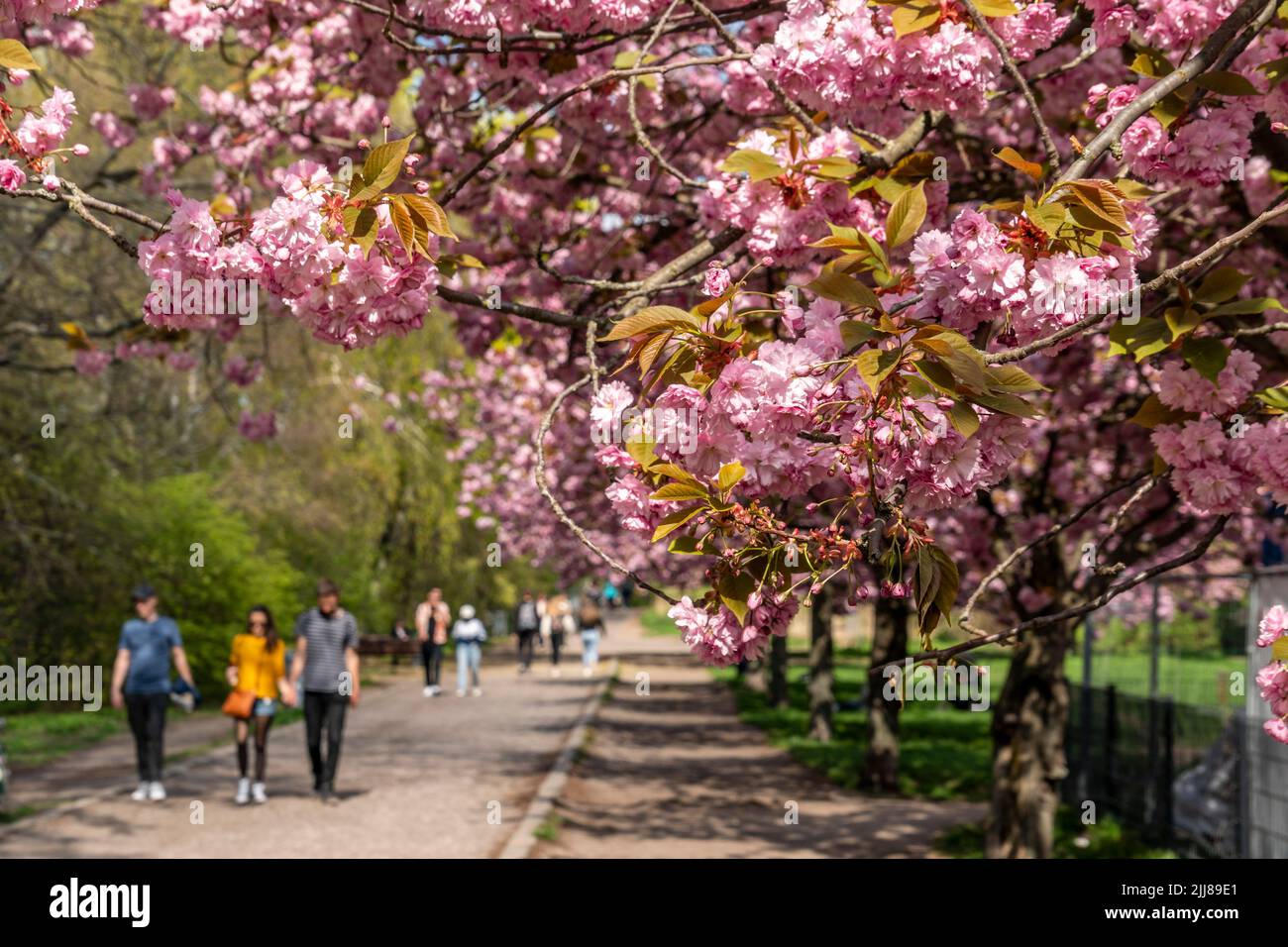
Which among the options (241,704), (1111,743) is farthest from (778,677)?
(241,704)

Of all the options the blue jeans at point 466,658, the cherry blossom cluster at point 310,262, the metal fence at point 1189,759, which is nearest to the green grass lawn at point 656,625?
the blue jeans at point 466,658

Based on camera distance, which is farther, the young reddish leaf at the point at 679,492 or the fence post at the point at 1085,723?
the fence post at the point at 1085,723

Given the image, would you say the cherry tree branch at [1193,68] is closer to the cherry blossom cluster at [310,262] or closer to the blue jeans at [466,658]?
the cherry blossom cluster at [310,262]

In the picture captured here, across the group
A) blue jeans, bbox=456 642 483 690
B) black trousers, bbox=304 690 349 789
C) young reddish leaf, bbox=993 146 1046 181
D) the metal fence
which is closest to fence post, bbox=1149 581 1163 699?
the metal fence

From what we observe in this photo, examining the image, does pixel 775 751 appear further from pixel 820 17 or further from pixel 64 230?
pixel 820 17

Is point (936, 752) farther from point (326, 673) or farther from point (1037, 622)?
point (1037, 622)

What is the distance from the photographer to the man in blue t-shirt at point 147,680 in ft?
40.4

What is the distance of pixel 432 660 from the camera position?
1085 inches

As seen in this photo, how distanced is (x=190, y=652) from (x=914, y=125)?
2181 centimetres

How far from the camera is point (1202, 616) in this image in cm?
1134

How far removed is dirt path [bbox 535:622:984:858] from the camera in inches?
441

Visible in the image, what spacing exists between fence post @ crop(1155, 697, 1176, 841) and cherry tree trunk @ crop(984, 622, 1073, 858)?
4.00ft

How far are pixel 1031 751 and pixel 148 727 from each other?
7438mm
